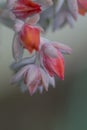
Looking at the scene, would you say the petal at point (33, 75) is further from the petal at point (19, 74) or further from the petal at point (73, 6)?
the petal at point (73, 6)

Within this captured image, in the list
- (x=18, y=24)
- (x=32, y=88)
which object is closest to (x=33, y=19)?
(x=18, y=24)

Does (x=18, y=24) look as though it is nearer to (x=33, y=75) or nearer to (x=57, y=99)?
(x=33, y=75)

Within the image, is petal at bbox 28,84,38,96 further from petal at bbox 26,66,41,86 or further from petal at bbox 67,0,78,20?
petal at bbox 67,0,78,20

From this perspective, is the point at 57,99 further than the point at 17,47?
Yes

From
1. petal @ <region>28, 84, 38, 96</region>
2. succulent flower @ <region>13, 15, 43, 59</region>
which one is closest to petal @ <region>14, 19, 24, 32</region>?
succulent flower @ <region>13, 15, 43, 59</region>

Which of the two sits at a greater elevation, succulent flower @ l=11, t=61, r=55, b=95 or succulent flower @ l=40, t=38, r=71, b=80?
succulent flower @ l=40, t=38, r=71, b=80

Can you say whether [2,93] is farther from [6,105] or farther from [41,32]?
[41,32]

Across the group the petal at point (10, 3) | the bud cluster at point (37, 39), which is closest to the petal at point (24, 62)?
the bud cluster at point (37, 39)

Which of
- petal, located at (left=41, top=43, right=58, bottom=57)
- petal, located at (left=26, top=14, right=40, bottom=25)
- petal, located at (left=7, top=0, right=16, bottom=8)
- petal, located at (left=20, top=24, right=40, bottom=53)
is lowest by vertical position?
petal, located at (left=41, top=43, right=58, bottom=57)

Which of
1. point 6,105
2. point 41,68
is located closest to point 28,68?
point 41,68
